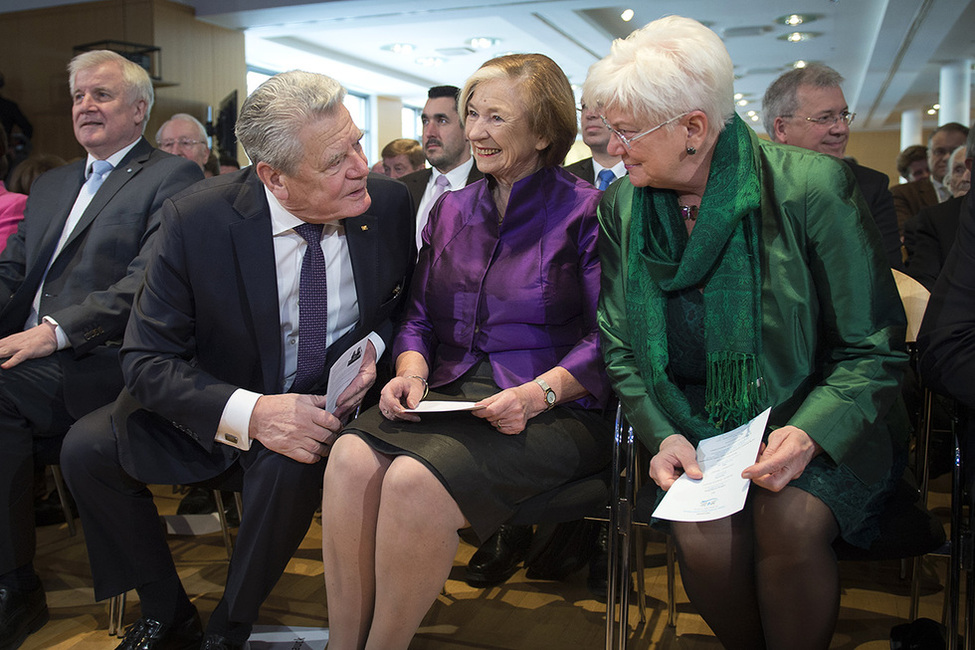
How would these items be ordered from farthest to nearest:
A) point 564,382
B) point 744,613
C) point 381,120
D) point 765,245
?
point 381,120, point 564,382, point 765,245, point 744,613

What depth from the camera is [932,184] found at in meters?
5.56

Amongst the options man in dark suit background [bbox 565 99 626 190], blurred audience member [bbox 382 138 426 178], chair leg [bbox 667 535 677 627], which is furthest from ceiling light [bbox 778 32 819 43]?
chair leg [bbox 667 535 677 627]

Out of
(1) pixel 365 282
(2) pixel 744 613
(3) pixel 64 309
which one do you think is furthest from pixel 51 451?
(2) pixel 744 613

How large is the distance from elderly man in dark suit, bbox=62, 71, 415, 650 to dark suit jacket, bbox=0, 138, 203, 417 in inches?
11.9

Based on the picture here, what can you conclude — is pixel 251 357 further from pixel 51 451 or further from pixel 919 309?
pixel 919 309

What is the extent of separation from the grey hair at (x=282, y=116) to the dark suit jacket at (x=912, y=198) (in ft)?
14.7

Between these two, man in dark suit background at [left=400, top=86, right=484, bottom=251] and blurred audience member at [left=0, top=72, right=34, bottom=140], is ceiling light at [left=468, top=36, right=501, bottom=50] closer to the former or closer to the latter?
blurred audience member at [left=0, top=72, right=34, bottom=140]

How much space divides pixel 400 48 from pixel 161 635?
1035 centimetres

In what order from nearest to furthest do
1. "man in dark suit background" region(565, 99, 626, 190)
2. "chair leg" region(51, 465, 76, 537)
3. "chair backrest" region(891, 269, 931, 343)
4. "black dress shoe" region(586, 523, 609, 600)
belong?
"chair backrest" region(891, 269, 931, 343) < "black dress shoe" region(586, 523, 609, 600) < "chair leg" region(51, 465, 76, 537) < "man in dark suit background" region(565, 99, 626, 190)

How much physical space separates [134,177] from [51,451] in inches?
36.4

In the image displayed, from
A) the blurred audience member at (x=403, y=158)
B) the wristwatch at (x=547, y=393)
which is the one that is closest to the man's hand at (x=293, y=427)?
the wristwatch at (x=547, y=393)

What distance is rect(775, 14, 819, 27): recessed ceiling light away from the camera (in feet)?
30.1

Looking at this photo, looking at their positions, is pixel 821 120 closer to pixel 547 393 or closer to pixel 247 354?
pixel 547 393

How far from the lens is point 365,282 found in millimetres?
2152
